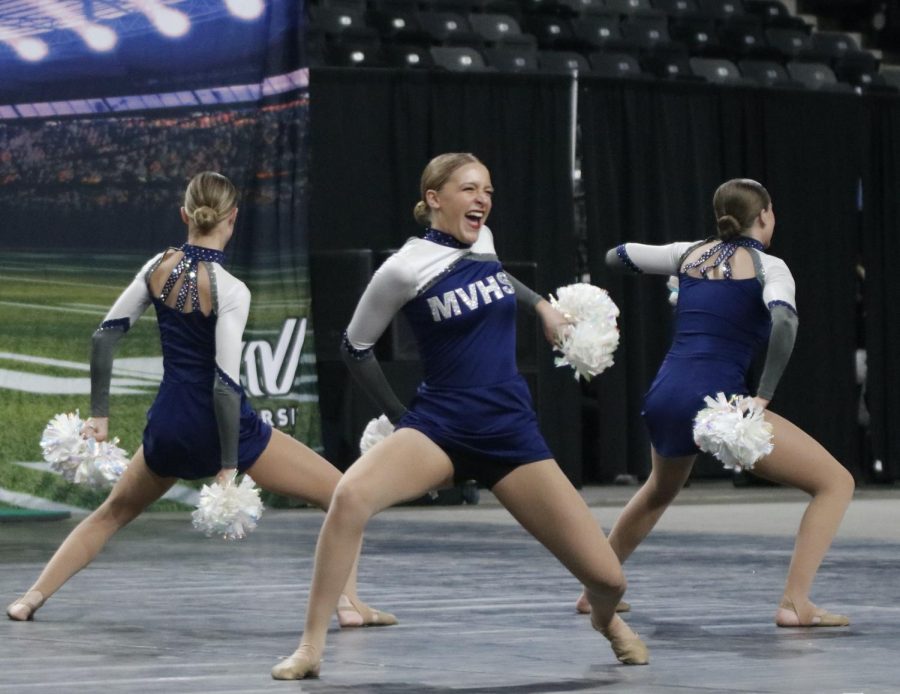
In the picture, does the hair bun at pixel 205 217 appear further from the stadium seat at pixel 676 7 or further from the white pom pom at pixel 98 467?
the stadium seat at pixel 676 7

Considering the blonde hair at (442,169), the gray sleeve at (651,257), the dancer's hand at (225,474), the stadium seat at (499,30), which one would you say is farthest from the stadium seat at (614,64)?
the blonde hair at (442,169)

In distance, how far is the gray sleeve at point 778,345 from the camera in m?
5.88

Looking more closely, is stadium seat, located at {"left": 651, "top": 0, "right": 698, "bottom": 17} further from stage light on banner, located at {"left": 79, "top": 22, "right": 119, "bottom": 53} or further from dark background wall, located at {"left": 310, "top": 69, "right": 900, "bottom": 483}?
stage light on banner, located at {"left": 79, "top": 22, "right": 119, "bottom": 53}

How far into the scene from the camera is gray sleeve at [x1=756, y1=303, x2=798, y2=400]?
5.88 meters

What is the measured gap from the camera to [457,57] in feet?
50.6

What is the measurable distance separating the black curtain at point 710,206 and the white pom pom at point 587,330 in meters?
9.13

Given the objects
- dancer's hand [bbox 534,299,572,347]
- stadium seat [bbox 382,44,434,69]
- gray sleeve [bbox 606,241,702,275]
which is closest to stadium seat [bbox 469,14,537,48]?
stadium seat [bbox 382,44,434,69]

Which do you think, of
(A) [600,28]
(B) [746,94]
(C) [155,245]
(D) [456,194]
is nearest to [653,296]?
(B) [746,94]

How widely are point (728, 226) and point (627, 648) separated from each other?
5.73 ft

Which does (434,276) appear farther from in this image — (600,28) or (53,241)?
(600,28)

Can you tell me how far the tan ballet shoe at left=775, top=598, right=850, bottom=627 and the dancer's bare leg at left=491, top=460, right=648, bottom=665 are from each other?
4.25 ft

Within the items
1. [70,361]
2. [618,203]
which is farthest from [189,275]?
[618,203]

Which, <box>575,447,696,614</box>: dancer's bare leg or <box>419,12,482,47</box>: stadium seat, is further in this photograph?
<box>419,12,482,47</box>: stadium seat

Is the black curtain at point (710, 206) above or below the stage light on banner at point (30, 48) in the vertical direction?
below
